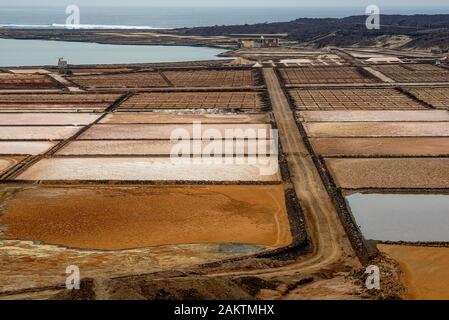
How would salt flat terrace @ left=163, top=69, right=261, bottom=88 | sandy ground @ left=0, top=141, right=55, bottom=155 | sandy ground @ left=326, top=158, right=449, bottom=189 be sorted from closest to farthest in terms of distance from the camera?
1. sandy ground @ left=326, top=158, right=449, bottom=189
2. sandy ground @ left=0, top=141, right=55, bottom=155
3. salt flat terrace @ left=163, top=69, right=261, bottom=88

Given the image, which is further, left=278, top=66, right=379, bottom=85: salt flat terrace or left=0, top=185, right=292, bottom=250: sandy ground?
left=278, top=66, right=379, bottom=85: salt flat terrace

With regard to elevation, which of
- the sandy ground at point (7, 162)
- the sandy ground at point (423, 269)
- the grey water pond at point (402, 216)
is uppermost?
the sandy ground at point (7, 162)

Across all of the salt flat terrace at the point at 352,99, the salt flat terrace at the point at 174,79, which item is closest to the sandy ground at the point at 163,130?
the salt flat terrace at the point at 352,99

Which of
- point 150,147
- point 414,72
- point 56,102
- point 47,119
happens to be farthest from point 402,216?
point 414,72

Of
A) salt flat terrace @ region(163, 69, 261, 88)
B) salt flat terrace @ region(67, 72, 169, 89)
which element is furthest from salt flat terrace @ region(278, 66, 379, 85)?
salt flat terrace @ region(67, 72, 169, 89)

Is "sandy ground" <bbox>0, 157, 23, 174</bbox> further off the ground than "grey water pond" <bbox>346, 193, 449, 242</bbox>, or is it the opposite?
"sandy ground" <bbox>0, 157, 23, 174</bbox>

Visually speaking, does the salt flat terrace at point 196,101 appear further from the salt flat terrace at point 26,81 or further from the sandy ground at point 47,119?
the salt flat terrace at point 26,81

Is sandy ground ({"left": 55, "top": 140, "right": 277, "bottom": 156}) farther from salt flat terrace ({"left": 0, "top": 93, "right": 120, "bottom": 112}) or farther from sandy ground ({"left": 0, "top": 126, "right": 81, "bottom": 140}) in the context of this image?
salt flat terrace ({"left": 0, "top": 93, "right": 120, "bottom": 112})
